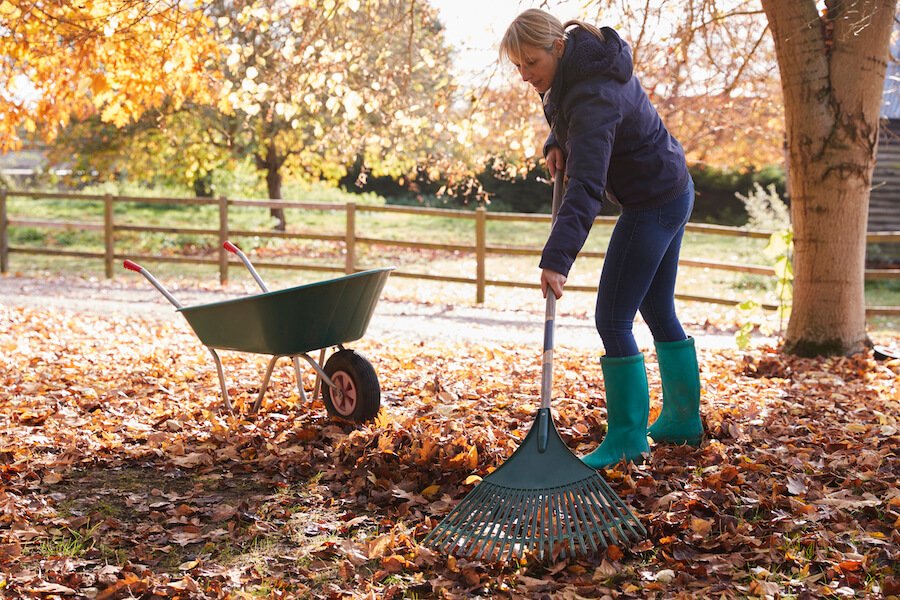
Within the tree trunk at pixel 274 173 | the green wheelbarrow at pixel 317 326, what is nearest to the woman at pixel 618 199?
the green wheelbarrow at pixel 317 326

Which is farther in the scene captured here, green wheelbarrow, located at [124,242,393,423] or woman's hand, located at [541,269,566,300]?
green wheelbarrow, located at [124,242,393,423]

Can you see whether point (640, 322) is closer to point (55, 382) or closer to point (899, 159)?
point (55, 382)

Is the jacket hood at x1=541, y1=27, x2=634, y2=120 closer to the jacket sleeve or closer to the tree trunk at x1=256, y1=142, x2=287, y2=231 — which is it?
the jacket sleeve

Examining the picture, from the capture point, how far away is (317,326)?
4.15 metres

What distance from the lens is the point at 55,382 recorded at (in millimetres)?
5602

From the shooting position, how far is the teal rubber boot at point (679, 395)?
3766 mm

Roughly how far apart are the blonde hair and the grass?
7.56 meters

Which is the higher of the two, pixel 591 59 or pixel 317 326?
pixel 591 59

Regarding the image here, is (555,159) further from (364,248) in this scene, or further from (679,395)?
(364,248)

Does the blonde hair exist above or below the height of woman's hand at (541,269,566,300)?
above

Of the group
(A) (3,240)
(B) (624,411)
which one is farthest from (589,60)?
(A) (3,240)

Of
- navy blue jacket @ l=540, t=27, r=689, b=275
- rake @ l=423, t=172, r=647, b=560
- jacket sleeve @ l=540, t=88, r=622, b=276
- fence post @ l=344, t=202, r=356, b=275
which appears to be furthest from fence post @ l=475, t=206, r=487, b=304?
rake @ l=423, t=172, r=647, b=560

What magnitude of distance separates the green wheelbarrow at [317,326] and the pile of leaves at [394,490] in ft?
0.55

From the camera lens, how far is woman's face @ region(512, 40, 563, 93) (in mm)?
3148
